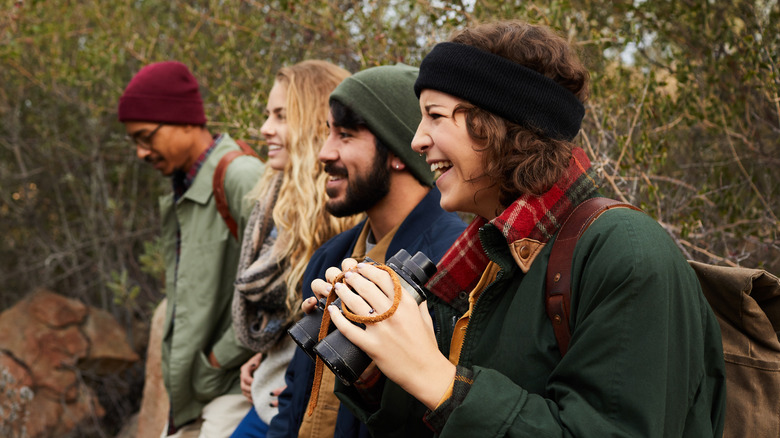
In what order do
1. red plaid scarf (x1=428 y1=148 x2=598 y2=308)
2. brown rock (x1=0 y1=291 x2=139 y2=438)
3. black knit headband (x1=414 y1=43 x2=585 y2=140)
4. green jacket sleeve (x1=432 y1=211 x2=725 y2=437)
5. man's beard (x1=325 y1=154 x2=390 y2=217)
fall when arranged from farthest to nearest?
brown rock (x1=0 y1=291 x2=139 y2=438) → man's beard (x1=325 y1=154 x2=390 y2=217) → black knit headband (x1=414 y1=43 x2=585 y2=140) → red plaid scarf (x1=428 y1=148 x2=598 y2=308) → green jacket sleeve (x1=432 y1=211 x2=725 y2=437)

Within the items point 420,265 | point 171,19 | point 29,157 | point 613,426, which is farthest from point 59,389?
point 613,426

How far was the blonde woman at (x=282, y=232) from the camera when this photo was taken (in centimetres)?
317

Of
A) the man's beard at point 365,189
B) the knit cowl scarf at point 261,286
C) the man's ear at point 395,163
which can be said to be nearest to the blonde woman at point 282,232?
the knit cowl scarf at point 261,286

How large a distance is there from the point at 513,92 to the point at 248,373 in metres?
2.15

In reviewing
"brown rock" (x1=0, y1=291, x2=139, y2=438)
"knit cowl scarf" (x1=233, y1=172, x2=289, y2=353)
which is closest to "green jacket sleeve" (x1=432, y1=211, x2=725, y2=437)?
"knit cowl scarf" (x1=233, y1=172, x2=289, y2=353)

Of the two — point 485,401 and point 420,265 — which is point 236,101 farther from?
point 485,401

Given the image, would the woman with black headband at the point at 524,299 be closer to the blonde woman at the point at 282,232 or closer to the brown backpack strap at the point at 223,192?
the blonde woman at the point at 282,232

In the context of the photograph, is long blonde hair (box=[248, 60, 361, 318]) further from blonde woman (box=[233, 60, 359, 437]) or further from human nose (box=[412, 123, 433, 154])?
human nose (box=[412, 123, 433, 154])

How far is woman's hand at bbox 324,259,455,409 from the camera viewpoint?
58.5 inches

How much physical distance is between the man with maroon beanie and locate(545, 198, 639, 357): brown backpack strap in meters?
2.26

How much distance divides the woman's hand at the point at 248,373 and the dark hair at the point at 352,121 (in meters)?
1.27

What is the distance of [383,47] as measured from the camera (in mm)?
4336

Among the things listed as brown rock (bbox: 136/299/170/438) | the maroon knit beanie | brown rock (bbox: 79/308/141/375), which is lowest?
brown rock (bbox: 79/308/141/375)

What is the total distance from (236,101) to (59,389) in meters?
3.82
